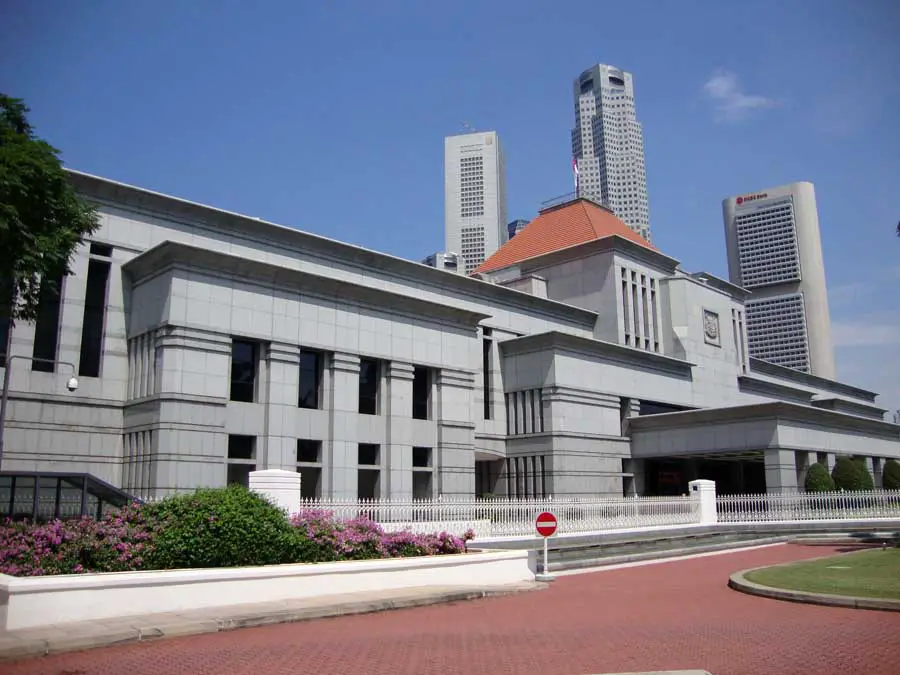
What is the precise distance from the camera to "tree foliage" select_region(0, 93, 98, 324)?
18.9 metres

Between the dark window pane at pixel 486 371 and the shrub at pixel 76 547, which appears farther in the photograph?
the dark window pane at pixel 486 371

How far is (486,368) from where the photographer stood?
4275 cm

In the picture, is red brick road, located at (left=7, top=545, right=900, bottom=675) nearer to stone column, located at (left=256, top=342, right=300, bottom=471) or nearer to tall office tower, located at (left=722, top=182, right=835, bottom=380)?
stone column, located at (left=256, top=342, right=300, bottom=471)

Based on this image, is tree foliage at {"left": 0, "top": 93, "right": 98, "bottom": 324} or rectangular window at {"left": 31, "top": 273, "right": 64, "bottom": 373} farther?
rectangular window at {"left": 31, "top": 273, "right": 64, "bottom": 373}

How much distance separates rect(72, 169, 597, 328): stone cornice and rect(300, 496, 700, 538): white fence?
1380 centimetres

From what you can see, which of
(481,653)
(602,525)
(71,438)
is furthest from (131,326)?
(481,653)

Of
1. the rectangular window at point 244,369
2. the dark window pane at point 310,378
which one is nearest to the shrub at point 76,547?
the rectangular window at point 244,369

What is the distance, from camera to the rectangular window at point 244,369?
29.8m

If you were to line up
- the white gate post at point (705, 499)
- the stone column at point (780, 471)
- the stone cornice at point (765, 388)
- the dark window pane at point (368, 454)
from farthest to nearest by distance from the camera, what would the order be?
the stone cornice at point (765, 388), the stone column at point (780, 471), the white gate post at point (705, 499), the dark window pane at point (368, 454)

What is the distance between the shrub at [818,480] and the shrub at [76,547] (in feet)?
112

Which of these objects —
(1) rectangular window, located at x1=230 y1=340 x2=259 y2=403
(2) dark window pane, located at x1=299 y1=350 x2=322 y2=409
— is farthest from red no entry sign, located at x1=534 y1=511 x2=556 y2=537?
(2) dark window pane, located at x1=299 y1=350 x2=322 y2=409

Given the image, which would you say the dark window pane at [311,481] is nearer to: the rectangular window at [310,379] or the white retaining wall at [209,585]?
the rectangular window at [310,379]

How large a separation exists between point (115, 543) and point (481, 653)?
7.16 m

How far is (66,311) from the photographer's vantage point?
28.6 meters
